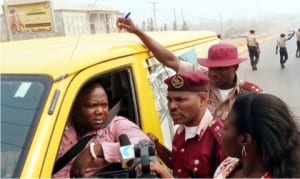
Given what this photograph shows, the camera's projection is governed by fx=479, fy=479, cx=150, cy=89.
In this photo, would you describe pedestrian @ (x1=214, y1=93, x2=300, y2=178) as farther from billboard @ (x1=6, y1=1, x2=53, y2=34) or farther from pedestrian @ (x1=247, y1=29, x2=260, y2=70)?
pedestrian @ (x1=247, y1=29, x2=260, y2=70)

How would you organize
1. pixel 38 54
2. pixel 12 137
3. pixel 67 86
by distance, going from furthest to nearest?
pixel 38 54 → pixel 67 86 → pixel 12 137

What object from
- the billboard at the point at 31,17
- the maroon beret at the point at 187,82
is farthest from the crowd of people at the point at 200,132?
the billboard at the point at 31,17

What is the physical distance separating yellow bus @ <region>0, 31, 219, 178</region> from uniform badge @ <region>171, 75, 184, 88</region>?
28cm

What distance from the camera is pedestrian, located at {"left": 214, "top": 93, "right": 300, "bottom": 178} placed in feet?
5.27

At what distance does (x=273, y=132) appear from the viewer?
5.26 ft

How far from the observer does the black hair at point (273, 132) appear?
160cm

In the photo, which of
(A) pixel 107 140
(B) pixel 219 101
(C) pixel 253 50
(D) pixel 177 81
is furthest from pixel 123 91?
(C) pixel 253 50

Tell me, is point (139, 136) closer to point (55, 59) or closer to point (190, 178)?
point (190, 178)

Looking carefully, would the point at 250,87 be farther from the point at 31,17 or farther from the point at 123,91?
the point at 31,17

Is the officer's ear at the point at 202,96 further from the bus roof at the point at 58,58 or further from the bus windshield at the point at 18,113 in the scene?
the bus windshield at the point at 18,113

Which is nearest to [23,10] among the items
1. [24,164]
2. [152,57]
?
[152,57]

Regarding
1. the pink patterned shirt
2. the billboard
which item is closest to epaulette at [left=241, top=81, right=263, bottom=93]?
the pink patterned shirt

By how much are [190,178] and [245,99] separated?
706 mm

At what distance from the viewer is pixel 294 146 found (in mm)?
1655
